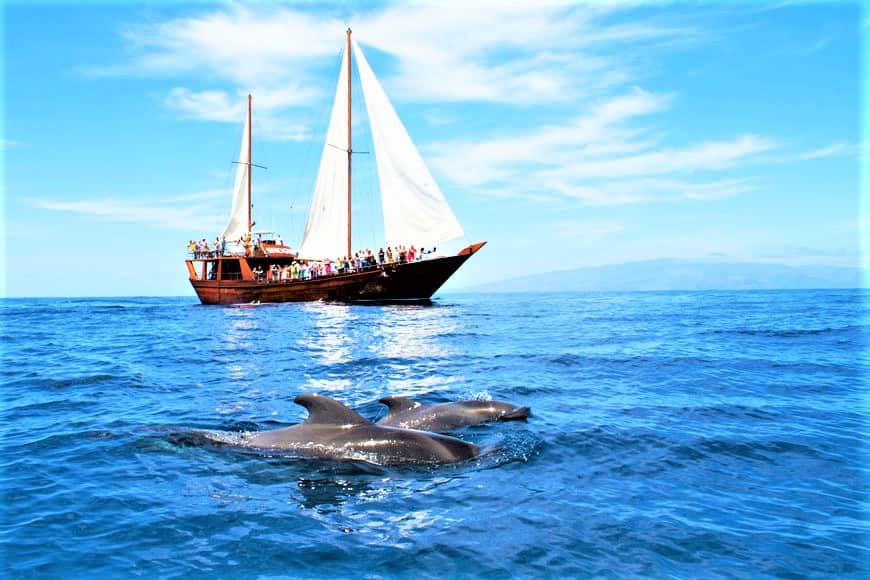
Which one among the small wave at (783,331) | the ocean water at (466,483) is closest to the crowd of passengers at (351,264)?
the small wave at (783,331)

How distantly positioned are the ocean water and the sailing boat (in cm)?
3277

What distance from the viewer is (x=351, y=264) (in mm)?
51656

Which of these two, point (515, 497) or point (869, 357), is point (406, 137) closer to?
point (869, 357)

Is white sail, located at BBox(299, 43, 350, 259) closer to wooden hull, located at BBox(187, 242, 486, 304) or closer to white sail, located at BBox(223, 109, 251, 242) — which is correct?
wooden hull, located at BBox(187, 242, 486, 304)

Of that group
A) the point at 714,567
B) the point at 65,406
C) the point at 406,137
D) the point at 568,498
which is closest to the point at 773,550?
the point at 714,567

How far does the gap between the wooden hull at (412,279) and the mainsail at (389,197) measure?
2.63 metres

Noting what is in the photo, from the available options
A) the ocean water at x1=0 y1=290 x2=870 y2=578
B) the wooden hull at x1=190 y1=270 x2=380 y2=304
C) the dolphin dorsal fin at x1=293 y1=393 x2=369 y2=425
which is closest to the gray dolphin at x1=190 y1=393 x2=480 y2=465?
the dolphin dorsal fin at x1=293 y1=393 x2=369 y2=425

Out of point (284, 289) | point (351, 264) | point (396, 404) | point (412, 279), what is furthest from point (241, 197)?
point (396, 404)

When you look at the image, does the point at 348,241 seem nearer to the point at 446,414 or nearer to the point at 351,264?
the point at 351,264

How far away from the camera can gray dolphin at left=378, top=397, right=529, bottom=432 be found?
971 cm

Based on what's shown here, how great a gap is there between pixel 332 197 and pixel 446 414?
158 feet

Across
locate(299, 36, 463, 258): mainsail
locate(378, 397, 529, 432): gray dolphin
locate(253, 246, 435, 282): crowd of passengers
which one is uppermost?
locate(299, 36, 463, 258): mainsail

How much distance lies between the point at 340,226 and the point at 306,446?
49.3 metres

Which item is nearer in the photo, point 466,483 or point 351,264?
point 466,483
